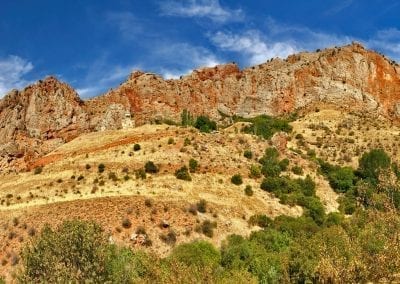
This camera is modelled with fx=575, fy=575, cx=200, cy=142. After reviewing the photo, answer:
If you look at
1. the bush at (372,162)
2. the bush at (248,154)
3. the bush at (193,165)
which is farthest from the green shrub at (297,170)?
the bush at (193,165)

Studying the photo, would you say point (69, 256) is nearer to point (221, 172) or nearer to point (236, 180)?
point (236, 180)

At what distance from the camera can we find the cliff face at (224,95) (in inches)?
4198

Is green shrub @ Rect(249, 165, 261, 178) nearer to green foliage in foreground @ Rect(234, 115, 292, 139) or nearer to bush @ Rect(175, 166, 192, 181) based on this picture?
bush @ Rect(175, 166, 192, 181)

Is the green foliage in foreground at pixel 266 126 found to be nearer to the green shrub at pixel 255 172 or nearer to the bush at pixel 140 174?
the green shrub at pixel 255 172

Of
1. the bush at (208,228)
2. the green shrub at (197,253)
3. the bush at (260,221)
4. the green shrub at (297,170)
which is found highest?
the green shrub at (297,170)

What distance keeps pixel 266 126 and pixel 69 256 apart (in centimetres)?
7672

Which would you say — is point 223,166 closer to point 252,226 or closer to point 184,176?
point 184,176

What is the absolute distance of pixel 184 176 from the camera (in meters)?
70.0

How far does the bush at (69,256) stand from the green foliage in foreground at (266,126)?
215 feet

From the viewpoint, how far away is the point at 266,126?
108188mm

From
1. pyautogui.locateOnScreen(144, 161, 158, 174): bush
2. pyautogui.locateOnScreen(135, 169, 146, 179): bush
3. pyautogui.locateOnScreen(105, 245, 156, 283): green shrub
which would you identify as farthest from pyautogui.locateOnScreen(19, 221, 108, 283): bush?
pyautogui.locateOnScreen(144, 161, 158, 174): bush

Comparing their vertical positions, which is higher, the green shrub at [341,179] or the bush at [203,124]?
the bush at [203,124]

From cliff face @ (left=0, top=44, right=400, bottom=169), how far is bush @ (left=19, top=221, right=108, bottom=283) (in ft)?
226

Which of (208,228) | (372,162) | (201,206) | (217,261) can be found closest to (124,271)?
(217,261)
